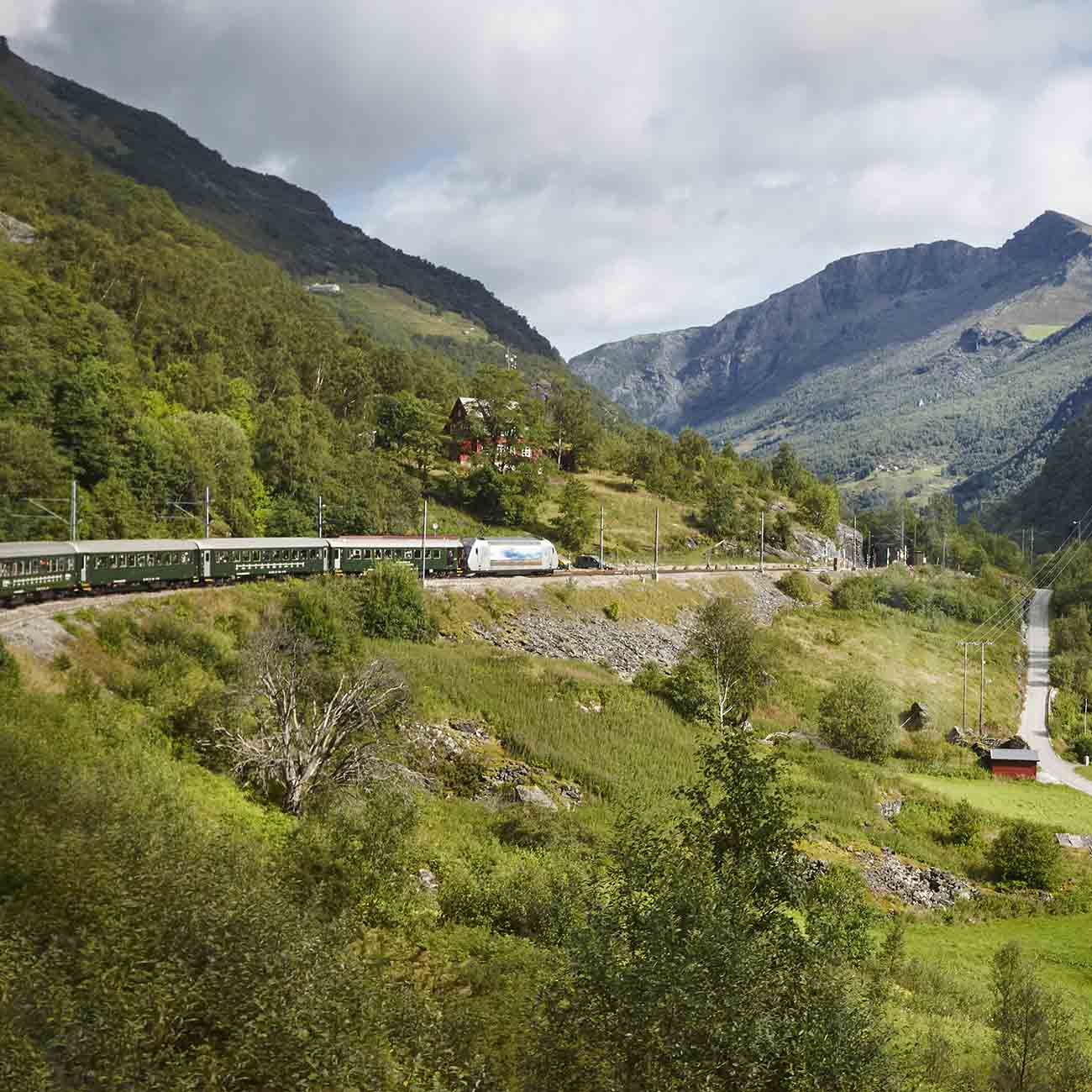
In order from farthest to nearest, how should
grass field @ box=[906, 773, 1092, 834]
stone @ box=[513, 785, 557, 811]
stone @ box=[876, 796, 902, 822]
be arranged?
grass field @ box=[906, 773, 1092, 834] → stone @ box=[876, 796, 902, 822] → stone @ box=[513, 785, 557, 811]

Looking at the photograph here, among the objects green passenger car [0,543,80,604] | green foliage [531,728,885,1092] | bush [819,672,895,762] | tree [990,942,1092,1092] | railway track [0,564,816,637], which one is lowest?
bush [819,672,895,762]

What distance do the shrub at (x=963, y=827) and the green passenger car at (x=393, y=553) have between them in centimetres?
3531

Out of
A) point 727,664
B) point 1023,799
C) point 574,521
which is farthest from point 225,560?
point 1023,799

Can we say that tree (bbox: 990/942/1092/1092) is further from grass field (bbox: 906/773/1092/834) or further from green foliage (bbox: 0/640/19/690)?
grass field (bbox: 906/773/1092/834)

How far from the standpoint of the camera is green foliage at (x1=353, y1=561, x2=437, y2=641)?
5188 cm

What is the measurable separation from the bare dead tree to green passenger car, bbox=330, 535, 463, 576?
713 inches

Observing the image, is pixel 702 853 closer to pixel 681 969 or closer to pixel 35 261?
pixel 681 969

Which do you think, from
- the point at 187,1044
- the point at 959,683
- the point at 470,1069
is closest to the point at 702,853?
the point at 470,1069

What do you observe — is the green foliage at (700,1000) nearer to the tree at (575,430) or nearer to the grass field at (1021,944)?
the grass field at (1021,944)

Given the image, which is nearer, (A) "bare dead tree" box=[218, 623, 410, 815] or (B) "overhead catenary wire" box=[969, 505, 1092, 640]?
(A) "bare dead tree" box=[218, 623, 410, 815]

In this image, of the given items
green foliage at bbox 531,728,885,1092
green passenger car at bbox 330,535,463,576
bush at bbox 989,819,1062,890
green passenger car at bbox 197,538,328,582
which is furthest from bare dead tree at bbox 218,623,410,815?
bush at bbox 989,819,1062,890

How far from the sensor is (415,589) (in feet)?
178

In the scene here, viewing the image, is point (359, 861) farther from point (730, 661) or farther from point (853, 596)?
point (853, 596)

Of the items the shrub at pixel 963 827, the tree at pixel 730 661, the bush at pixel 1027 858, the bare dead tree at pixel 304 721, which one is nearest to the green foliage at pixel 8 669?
the bare dead tree at pixel 304 721
